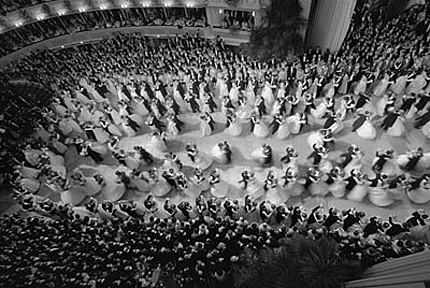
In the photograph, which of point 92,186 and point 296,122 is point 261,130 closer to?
point 296,122

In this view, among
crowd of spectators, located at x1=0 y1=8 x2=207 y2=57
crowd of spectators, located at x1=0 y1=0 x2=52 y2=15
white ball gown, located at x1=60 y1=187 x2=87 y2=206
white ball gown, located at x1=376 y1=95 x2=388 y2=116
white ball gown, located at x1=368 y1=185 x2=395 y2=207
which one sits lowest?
white ball gown, located at x1=60 y1=187 x2=87 y2=206

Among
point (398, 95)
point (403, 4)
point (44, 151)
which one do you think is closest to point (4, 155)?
→ point (44, 151)

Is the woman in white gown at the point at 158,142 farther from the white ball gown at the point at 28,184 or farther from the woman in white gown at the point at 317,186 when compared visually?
the woman in white gown at the point at 317,186

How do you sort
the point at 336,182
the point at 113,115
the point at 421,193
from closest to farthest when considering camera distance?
the point at 421,193
the point at 336,182
the point at 113,115

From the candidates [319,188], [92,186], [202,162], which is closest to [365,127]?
[319,188]

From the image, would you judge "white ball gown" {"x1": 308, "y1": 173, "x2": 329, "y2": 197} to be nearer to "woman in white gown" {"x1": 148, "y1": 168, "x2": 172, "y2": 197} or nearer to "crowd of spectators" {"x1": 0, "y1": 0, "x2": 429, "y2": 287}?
"crowd of spectators" {"x1": 0, "y1": 0, "x2": 429, "y2": 287}

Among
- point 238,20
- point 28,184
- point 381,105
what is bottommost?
point 28,184

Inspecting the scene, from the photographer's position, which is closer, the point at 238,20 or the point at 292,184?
the point at 292,184

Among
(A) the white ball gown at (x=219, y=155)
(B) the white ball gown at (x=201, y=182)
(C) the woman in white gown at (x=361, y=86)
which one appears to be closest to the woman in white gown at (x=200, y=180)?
(B) the white ball gown at (x=201, y=182)

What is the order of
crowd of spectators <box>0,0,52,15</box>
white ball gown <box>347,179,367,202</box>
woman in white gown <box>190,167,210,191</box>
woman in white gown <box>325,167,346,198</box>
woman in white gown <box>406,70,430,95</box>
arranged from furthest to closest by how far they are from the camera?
crowd of spectators <box>0,0,52,15</box> → woman in white gown <box>406,70,430,95</box> → woman in white gown <box>190,167,210,191</box> → woman in white gown <box>325,167,346,198</box> → white ball gown <box>347,179,367,202</box>

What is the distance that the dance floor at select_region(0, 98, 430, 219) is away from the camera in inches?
284

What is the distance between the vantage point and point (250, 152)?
862 cm

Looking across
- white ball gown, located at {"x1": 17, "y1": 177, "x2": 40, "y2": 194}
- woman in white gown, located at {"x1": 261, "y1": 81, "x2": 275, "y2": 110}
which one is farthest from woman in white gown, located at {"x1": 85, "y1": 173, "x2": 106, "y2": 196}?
woman in white gown, located at {"x1": 261, "y1": 81, "x2": 275, "y2": 110}

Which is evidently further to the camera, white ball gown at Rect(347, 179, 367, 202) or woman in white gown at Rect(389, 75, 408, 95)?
woman in white gown at Rect(389, 75, 408, 95)
